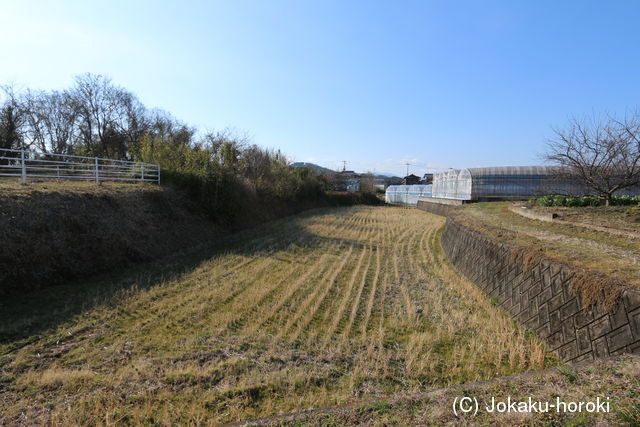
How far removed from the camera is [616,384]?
8.98ft

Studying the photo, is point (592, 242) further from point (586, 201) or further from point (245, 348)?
point (586, 201)

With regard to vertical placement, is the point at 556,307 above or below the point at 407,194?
below

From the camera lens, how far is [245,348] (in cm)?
451

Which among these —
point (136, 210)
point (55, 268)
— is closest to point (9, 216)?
point (55, 268)

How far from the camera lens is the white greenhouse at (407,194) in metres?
39.6

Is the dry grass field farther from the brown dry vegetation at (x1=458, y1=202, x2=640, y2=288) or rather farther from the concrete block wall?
the brown dry vegetation at (x1=458, y1=202, x2=640, y2=288)

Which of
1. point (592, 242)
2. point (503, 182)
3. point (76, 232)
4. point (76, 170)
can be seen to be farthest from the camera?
point (503, 182)

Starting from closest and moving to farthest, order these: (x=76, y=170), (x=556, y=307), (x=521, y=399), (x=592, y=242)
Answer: (x=521, y=399) → (x=556, y=307) → (x=592, y=242) → (x=76, y=170)

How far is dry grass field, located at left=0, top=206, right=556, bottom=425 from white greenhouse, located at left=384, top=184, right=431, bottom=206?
108 feet

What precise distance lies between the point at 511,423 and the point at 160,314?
524cm

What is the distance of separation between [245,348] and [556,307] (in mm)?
4452

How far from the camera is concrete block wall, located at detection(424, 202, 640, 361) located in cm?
354

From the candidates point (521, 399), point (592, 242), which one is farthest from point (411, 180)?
point (521, 399)

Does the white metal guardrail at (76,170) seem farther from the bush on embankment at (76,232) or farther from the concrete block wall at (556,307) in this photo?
the concrete block wall at (556,307)
